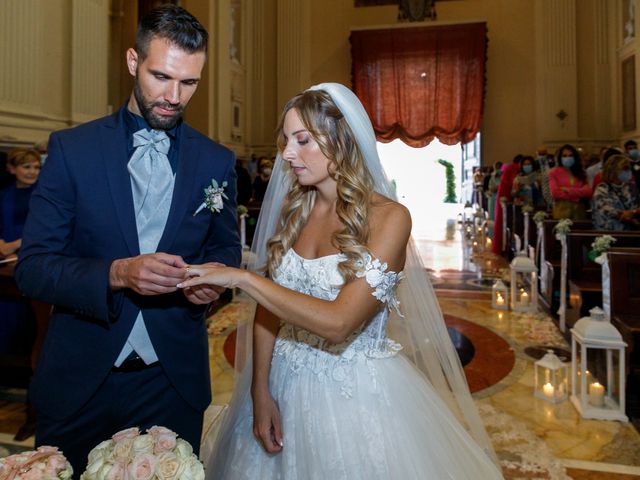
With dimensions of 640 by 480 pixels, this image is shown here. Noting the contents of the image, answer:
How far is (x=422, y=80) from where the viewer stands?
15.0m

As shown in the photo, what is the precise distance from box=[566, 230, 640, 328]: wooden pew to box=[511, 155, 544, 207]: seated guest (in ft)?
14.2

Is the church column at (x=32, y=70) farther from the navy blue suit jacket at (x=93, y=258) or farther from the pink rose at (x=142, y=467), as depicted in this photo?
the pink rose at (x=142, y=467)

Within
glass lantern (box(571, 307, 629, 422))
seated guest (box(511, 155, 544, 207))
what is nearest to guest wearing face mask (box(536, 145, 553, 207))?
seated guest (box(511, 155, 544, 207))

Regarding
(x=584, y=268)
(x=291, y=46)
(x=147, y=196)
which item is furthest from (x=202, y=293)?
(x=291, y=46)

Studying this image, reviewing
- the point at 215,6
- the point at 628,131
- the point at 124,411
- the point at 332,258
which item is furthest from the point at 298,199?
the point at 628,131

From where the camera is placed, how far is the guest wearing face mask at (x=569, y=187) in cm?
775

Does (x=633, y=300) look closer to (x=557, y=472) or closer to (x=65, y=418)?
(x=557, y=472)

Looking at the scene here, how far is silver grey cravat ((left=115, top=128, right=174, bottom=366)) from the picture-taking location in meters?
1.67

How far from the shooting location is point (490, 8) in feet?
48.5

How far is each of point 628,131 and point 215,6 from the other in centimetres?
1008

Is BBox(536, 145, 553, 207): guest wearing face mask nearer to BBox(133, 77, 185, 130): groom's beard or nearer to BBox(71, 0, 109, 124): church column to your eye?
BBox(71, 0, 109, 124): church column

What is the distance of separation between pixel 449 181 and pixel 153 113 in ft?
64.6

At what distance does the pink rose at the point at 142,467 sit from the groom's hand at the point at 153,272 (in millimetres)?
496

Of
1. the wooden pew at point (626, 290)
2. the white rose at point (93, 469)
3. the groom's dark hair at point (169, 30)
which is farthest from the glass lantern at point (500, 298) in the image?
the white rose at point (93, 469)
